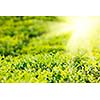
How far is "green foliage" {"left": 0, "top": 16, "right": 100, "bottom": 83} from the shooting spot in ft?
7.78

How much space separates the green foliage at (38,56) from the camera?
2.37 metres

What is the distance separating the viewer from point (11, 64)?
2432mm

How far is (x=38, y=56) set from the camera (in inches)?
95.4

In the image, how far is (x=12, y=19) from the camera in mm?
2475

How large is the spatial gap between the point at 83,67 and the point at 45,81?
35cm
